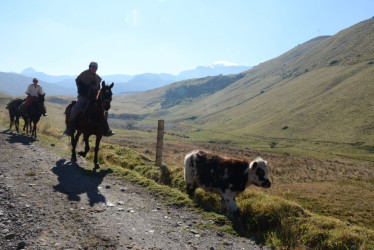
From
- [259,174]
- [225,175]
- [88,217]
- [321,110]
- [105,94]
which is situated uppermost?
[321,110]

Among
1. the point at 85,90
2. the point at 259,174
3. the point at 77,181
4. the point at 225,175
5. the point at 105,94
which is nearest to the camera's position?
the point at 259,174

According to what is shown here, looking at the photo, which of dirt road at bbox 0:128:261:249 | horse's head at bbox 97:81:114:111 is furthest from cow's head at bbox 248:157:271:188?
horse's head at bbox 97:81:114:111

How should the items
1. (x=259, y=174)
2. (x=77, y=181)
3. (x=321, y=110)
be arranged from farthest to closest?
1. (x=321, y=110)
2. (x=77, y=181)
3. (x=259, y=174)

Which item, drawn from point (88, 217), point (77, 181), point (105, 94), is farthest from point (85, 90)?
point (88, 217)

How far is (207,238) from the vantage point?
6922mm

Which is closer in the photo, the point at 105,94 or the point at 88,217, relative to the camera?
the point at 88,217

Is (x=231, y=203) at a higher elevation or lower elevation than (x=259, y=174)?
lower

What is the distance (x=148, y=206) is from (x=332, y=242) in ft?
16.5

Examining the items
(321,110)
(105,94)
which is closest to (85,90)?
(105,94)

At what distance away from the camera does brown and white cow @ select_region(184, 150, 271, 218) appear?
28.7 feet

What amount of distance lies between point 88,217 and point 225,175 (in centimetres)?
422

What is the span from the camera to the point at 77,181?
10.4 meters

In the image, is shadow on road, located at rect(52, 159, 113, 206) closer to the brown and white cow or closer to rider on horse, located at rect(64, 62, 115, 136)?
rider on horse, located at rect(64, 62, 115, 136)

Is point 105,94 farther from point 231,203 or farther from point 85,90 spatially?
point 231,203
